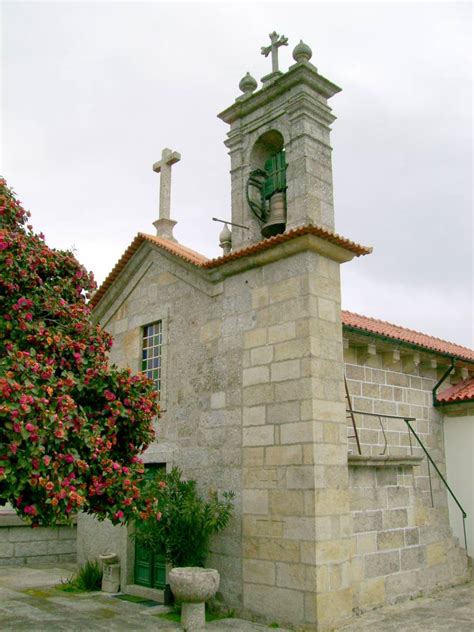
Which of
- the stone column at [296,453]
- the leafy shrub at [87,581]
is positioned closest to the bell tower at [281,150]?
the stone column at [296,453]

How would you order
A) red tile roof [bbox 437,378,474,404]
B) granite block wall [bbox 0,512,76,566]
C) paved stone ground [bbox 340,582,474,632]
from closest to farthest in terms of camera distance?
paved stone ground [bbox 340,582,474,632] → red tile roof [bbox 437,378,474,404] → granite block wall [bbox 0,512,76,566]

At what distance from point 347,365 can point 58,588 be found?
19.1 feet

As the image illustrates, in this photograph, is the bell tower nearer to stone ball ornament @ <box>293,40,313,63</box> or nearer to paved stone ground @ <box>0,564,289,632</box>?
stone ball ornament @ <box>293,40,313,63</box>

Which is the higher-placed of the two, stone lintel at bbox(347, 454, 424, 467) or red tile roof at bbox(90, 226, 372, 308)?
red tile roof at bbox(90, 226, 372, 308)

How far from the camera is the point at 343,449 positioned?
7629 millimetres

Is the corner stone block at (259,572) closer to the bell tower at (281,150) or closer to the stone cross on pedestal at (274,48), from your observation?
the bell tower at (281,150)

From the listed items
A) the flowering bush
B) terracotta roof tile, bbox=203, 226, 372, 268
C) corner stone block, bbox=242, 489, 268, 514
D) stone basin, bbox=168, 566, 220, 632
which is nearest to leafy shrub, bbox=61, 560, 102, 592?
stone basin, bbox=168, 566, 220, 632

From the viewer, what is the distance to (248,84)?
9.51m

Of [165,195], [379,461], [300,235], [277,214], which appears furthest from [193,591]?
[165,195]

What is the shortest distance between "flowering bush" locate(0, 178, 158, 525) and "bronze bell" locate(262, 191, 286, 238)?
3.00 m

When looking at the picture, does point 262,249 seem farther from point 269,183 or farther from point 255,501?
point 255,501

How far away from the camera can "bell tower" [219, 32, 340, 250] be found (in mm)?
8484

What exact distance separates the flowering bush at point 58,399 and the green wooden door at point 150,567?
110 inches

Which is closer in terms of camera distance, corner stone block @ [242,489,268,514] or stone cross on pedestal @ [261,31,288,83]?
corner stone block @ [242,489,268,514]
